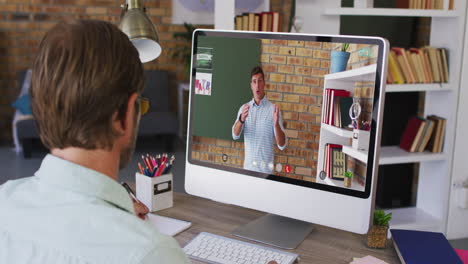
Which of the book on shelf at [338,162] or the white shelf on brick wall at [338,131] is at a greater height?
the white shelf on brick wall at [338,131]

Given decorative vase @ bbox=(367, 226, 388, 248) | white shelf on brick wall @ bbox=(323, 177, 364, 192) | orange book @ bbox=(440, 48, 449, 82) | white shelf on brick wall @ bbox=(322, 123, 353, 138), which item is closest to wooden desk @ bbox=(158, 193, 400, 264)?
decorative vase @ bbox=(367, 226, 388, 248)

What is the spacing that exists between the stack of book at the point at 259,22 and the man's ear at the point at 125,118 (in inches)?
98.5

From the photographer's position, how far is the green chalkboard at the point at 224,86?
1.45 meters

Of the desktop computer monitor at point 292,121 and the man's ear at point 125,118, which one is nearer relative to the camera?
the man's ear at point 125,118

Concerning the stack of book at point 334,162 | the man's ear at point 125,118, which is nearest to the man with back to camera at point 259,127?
the stack of book at point 334,162

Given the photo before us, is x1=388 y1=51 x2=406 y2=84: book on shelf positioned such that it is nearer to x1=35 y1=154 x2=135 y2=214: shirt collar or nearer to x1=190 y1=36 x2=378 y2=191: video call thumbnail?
x1=190 y1=36 x2=378 y2=191: video call thumbnail

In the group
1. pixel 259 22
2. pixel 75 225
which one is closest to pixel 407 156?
pixel 259 22

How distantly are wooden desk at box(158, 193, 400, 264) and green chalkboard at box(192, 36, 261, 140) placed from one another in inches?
10.3

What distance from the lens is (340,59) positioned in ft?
4.35

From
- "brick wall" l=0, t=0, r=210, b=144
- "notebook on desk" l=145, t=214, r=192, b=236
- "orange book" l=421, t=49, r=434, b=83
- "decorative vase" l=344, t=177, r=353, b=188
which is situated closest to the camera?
"decorative vase" l=344, t=177, r=353, b=188

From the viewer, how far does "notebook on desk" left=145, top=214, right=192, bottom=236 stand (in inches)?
57.9

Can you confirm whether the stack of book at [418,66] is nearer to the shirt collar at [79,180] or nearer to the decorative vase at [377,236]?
the decorative vase at [377,236]

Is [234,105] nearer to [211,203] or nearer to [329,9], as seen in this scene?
[211,203]

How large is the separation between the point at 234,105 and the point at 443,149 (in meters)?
2.33
